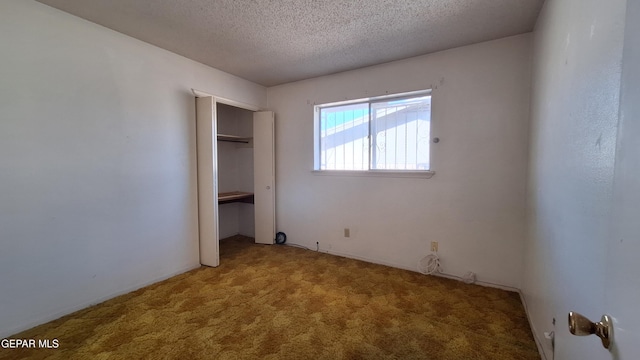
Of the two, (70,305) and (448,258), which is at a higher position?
(448,258)

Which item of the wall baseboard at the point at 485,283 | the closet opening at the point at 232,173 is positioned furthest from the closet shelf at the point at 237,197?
the wall baseboard at the point at 485,283

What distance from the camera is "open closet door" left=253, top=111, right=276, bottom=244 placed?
12.7ft

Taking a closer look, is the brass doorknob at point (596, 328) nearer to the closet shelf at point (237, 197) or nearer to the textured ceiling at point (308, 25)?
the textured ceiling at point (308, 25)

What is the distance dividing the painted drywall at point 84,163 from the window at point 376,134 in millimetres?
1770

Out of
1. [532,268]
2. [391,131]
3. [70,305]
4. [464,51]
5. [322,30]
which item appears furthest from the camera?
[391,131]

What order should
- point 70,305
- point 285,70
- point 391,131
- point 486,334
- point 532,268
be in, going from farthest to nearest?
point 285,70 → point 391,131 → point 70,305 → point 532,268 → point 486,334

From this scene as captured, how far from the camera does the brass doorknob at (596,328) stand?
57 cm

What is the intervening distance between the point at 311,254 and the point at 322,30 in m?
2.69

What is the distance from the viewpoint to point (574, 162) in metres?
1.16

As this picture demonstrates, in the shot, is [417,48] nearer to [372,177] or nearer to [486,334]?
[372,177]

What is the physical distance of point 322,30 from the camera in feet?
7.69

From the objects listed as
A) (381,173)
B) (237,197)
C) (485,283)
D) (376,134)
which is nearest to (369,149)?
(376,134)

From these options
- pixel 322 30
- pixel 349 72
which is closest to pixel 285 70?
pixel 349 72

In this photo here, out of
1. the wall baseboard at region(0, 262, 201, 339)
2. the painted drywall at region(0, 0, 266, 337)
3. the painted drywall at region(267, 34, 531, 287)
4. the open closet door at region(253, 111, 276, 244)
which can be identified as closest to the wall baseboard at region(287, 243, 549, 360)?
the painted drywall at region(267, 34, 531, 287)
